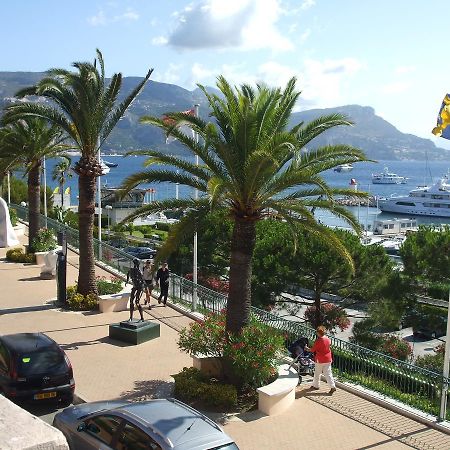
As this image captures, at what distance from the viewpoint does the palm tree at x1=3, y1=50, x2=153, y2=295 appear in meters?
18.3

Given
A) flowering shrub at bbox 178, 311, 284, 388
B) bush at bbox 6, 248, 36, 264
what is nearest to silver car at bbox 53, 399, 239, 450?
flowering shrub at bbox 178, 311, 284, 388

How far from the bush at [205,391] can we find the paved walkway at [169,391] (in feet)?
1.22

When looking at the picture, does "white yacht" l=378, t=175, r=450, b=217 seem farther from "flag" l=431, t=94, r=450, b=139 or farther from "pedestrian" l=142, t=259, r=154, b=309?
"flag" l=431, t=94, r=450, b=139

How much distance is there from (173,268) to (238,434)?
23.4 meters

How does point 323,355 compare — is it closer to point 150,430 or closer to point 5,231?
point 150,430

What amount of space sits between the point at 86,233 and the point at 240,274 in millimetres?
8565

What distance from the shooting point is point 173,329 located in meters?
16.9

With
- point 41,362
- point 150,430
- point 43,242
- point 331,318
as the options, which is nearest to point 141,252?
point 43,242

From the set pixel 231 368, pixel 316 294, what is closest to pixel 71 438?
pixel 231 368

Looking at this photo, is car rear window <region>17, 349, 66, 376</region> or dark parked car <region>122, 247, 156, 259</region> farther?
dark parked car <region>122, 247, 156, 259</region>

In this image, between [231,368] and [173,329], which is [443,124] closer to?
[231,368]

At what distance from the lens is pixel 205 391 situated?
11.3m

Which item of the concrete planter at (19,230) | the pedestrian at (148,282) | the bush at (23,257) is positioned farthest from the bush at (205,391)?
the concrete planter at (19,230)

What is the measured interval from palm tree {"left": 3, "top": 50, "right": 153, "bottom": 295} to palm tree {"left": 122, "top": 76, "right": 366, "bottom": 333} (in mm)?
6062
